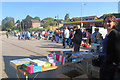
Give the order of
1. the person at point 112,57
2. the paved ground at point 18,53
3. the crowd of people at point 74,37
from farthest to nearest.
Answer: the crowd of people at point 74,37 → the paved ground at point 18,53 → the person at point 112,57

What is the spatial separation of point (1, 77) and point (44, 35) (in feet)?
51.6

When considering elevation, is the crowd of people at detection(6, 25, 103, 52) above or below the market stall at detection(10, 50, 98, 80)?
above

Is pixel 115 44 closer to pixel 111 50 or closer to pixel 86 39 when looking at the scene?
pixel 111 50

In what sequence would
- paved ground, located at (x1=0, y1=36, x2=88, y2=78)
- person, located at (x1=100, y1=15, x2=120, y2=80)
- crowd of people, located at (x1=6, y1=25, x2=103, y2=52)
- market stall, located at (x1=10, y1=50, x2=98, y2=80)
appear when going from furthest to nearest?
crowd of people, located at (x1=6, y1=25, x2=103, y2=52)
paved ground, located at (x1=0, y1=36, x2=88, y2=78)
market stall, located at (x1=10, y1=50, x2=98, y2=80)
person, located at (x1=100, y1=15, x2=120, y2=80)

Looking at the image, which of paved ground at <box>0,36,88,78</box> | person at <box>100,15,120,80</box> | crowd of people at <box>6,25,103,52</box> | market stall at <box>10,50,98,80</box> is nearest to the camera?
person at <box>100,15,120,80</box>

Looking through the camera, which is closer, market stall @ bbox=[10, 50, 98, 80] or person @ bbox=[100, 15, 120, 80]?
person @ bbox=[100, 15, 120, 80]

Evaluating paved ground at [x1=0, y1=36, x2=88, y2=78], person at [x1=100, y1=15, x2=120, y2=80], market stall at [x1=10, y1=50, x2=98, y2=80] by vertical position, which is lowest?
paved ground at [x1=0, y1=36, x2=88, y2=78]

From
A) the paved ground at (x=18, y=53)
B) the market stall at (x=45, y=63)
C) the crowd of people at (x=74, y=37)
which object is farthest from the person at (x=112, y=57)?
the crowd of people at (x=74, y=37)

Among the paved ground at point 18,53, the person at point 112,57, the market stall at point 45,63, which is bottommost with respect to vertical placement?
the paved ground at point 18,53

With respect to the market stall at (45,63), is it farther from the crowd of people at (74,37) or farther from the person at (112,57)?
the crowd of people at (74,37)

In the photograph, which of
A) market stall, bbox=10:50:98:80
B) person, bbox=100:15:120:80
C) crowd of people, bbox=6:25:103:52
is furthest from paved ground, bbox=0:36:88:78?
person, bbox=100:15:120:80

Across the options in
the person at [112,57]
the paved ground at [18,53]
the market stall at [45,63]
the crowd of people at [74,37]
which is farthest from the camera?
the crowd of people at [74,37]

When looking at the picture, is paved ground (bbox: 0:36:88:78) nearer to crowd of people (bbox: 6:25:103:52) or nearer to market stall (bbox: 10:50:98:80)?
crowd of people (bbox: 6:25:103:52)

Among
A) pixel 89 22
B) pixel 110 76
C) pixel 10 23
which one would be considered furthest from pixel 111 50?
pixel 10 23
